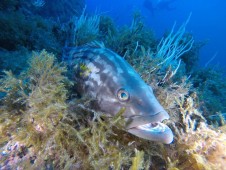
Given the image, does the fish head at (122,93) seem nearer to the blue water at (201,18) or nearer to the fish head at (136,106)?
the fish head at (136,106)

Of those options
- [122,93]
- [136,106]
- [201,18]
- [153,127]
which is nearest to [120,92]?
[122,93]

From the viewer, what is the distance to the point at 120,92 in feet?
8.57

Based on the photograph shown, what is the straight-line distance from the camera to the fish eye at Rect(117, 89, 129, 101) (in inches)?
100

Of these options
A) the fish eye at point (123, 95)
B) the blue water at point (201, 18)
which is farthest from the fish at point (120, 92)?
the blue water at point (201, 18)

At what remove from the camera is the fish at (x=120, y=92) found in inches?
92.0

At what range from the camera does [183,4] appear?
121 m

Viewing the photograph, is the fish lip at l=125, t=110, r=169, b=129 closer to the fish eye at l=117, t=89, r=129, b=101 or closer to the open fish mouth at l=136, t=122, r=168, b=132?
the open fish mouth at l=136, t=122, r=168, b=132

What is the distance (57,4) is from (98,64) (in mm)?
9836

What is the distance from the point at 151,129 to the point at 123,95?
0.55 m

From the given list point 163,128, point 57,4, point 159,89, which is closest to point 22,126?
point 163,128

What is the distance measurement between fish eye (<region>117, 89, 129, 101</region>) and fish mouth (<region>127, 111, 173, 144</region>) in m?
0.31

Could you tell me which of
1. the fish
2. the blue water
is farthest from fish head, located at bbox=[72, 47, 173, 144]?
the blue water

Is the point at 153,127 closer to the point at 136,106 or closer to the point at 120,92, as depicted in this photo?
the point at 136,106

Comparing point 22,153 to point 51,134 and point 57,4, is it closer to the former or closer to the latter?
point 51,134
